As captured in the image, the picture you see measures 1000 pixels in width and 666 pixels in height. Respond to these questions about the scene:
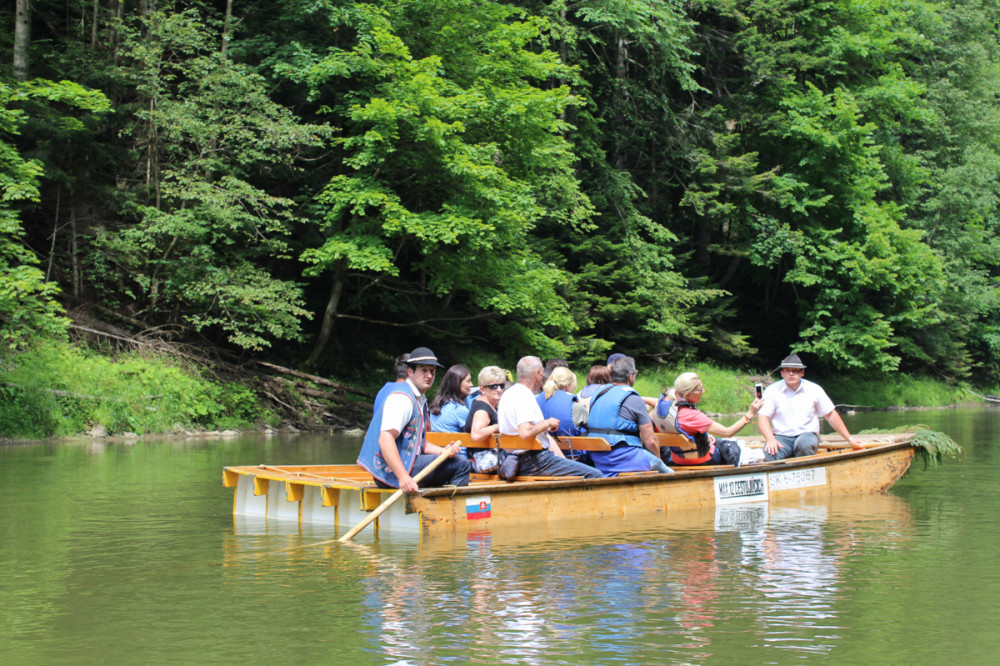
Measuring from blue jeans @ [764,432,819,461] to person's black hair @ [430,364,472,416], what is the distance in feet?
12.5

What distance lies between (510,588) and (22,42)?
18228 millimetres

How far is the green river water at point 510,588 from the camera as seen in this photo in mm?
5348

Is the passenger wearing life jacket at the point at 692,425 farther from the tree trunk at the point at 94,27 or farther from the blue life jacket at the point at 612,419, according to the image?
the tree trunk at the point at 94,27

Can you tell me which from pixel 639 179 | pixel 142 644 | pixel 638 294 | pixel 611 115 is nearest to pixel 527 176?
pixel 638 294

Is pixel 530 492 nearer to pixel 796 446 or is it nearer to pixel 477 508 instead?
pixel 477 508

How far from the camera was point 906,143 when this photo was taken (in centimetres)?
3819

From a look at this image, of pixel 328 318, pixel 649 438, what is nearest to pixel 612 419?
pixel 649 438

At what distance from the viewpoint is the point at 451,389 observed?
31.0 feet

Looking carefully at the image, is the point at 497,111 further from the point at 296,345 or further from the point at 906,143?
the point at 906,143

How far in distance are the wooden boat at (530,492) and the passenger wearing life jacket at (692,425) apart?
0.17 meters

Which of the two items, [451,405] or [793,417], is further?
[793,417]

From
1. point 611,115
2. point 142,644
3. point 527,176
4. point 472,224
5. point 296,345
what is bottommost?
point 142,644

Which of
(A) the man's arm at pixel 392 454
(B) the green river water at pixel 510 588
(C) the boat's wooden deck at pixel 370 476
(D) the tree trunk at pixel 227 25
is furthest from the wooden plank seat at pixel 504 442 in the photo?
(D) the tree trunk at pixel 227 25

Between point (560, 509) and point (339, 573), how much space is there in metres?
2.45
